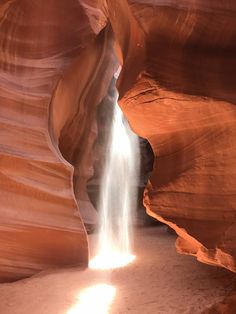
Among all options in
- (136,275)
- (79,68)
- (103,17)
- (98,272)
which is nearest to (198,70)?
(136,275)

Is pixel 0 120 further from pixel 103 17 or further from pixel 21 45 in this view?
pixel 103 17

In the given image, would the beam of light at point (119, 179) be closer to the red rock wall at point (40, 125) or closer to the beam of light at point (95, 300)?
the red rock wall at point (40, 125)

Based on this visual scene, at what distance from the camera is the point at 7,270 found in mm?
5289

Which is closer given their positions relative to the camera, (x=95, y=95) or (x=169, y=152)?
(x=169, y=152)

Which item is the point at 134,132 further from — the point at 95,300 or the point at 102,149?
the point at 102,149

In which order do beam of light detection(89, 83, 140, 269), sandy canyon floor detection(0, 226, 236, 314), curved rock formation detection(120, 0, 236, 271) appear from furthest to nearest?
beam of light detection(89, 83, 140, 269), sandy canyon floor detection(0, 226, 236, 314), curved rock formation detection(120, 0, 236, 271)

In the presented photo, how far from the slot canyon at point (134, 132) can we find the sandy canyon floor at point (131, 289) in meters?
0.02

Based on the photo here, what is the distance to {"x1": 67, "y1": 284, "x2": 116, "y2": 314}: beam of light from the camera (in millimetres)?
3748

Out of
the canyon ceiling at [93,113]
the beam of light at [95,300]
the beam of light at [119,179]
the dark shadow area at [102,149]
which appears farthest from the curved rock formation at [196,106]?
the dark shadow area at [102,149]

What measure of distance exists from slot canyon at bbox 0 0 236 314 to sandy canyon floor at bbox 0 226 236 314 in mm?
19

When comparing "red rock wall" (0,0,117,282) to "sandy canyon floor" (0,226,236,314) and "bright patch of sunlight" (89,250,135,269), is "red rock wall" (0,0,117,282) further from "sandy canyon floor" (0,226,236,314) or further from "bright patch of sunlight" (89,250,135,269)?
"sandy canyon floor" (0,226,236,314)

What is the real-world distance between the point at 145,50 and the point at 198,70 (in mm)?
489

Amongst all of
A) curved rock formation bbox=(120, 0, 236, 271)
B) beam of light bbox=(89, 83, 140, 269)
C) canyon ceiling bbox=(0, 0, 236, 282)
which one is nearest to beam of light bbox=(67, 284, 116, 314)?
canyon ceiling bbox=(0, 0, 236, 282)

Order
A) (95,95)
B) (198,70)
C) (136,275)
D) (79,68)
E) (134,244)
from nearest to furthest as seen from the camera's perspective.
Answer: (198,70) → (136,275) → (79,68) → (134,244) → (95,95)
